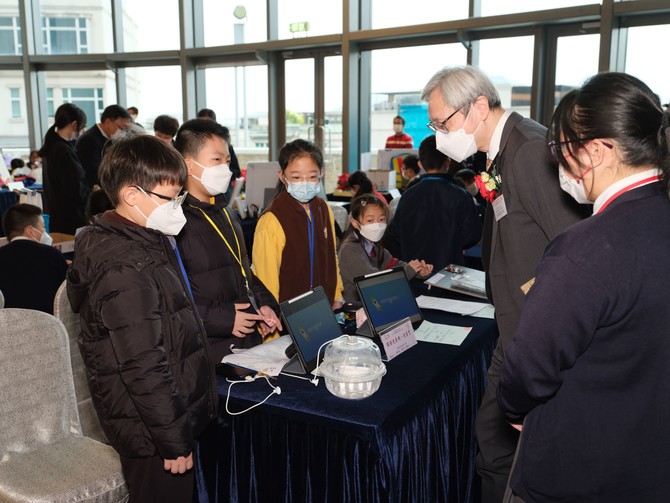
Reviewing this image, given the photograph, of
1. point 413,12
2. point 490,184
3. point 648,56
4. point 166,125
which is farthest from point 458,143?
point 413,12

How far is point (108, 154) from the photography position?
1722 mm

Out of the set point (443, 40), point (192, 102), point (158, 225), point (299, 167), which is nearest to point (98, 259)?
point (158, 225)

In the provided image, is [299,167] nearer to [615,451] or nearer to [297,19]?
[615,451]

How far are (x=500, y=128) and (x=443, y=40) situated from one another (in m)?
5.92

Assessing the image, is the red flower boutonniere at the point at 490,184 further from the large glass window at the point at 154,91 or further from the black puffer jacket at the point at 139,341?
the large glass window at the point at 154,91

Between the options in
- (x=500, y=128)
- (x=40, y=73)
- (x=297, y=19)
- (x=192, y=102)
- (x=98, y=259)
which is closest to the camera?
(x=98, y=259)

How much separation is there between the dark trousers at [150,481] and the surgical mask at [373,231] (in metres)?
1.65

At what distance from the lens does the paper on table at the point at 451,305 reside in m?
2.58

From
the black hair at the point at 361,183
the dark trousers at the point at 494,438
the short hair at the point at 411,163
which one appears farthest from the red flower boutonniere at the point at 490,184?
the short hair at the point at 411,163

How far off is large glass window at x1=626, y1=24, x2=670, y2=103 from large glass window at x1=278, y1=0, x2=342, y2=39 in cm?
356

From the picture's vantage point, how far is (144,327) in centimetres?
154

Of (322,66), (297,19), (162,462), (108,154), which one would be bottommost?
(162,462)

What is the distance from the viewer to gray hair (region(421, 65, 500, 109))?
6.35ft

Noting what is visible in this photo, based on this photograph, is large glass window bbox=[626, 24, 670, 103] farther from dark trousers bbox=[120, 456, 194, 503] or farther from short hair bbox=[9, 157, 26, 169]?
short hair bbox=[9, 157, 26, 169]
